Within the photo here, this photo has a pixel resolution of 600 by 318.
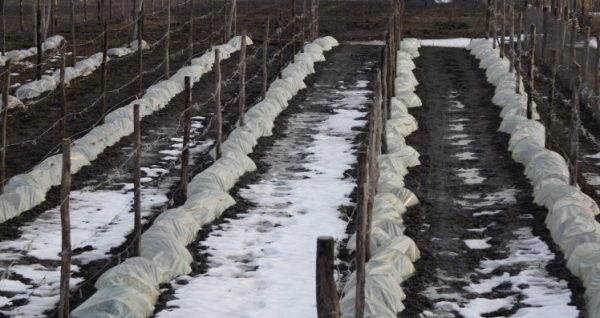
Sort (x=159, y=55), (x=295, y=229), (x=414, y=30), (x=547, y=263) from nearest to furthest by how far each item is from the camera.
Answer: (x=547, y=263), (x=295, y=229), (x=159, y=55), (x=414, y=30)

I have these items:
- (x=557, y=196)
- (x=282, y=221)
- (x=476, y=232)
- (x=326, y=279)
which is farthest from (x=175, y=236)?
(x=326, y=279)

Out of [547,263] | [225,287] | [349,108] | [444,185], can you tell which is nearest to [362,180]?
[225,287]

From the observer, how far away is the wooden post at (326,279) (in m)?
7.50

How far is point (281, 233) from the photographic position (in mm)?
13742

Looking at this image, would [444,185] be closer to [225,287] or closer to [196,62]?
[225,287]

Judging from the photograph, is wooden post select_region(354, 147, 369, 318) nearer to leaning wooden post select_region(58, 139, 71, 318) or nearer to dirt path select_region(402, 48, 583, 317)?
dirt path select_region(402, 48, 583, 317)

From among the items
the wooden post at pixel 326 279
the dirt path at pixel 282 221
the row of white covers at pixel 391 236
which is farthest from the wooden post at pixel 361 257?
the wooden post at pixel 326 279

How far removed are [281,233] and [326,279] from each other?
6.15 meters

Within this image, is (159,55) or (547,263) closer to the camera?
(547,263)

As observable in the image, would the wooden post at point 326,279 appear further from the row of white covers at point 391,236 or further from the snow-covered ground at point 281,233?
the snow-covered ground at point 281,233

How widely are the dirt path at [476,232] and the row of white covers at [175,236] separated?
8.17 ft

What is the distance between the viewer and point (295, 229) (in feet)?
45.7

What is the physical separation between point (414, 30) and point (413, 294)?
23085mm

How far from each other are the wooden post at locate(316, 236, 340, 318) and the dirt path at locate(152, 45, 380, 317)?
3177 mm
